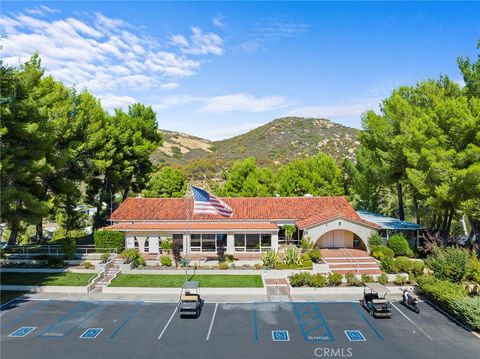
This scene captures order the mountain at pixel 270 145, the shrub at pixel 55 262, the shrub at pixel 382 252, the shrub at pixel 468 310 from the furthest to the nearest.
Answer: the mountain at pixel 270 145 → the shrub at pixel 382 252 → the shrub at pixel 55 262 → the shrub at pixel 468 310

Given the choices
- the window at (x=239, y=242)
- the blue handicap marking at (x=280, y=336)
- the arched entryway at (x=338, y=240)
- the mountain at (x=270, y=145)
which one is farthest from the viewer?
the mountain at (x=270, y=145)

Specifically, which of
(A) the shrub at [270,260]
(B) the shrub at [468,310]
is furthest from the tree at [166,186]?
(B) the shrub at [468,310]

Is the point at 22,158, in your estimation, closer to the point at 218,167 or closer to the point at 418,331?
the point at 418,331

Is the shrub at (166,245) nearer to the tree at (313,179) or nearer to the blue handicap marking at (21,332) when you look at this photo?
the blue handicap marking at (21,332)

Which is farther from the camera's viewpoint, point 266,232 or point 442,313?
point 266,232

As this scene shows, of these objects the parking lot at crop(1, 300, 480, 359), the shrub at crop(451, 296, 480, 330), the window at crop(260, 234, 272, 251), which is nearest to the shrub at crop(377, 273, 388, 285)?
the parking lot at crop(1, 300, 480, 359)

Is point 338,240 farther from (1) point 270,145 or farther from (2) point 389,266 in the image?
(1) point 270,145

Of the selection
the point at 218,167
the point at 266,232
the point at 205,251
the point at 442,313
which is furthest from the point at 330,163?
the point at 218,167
